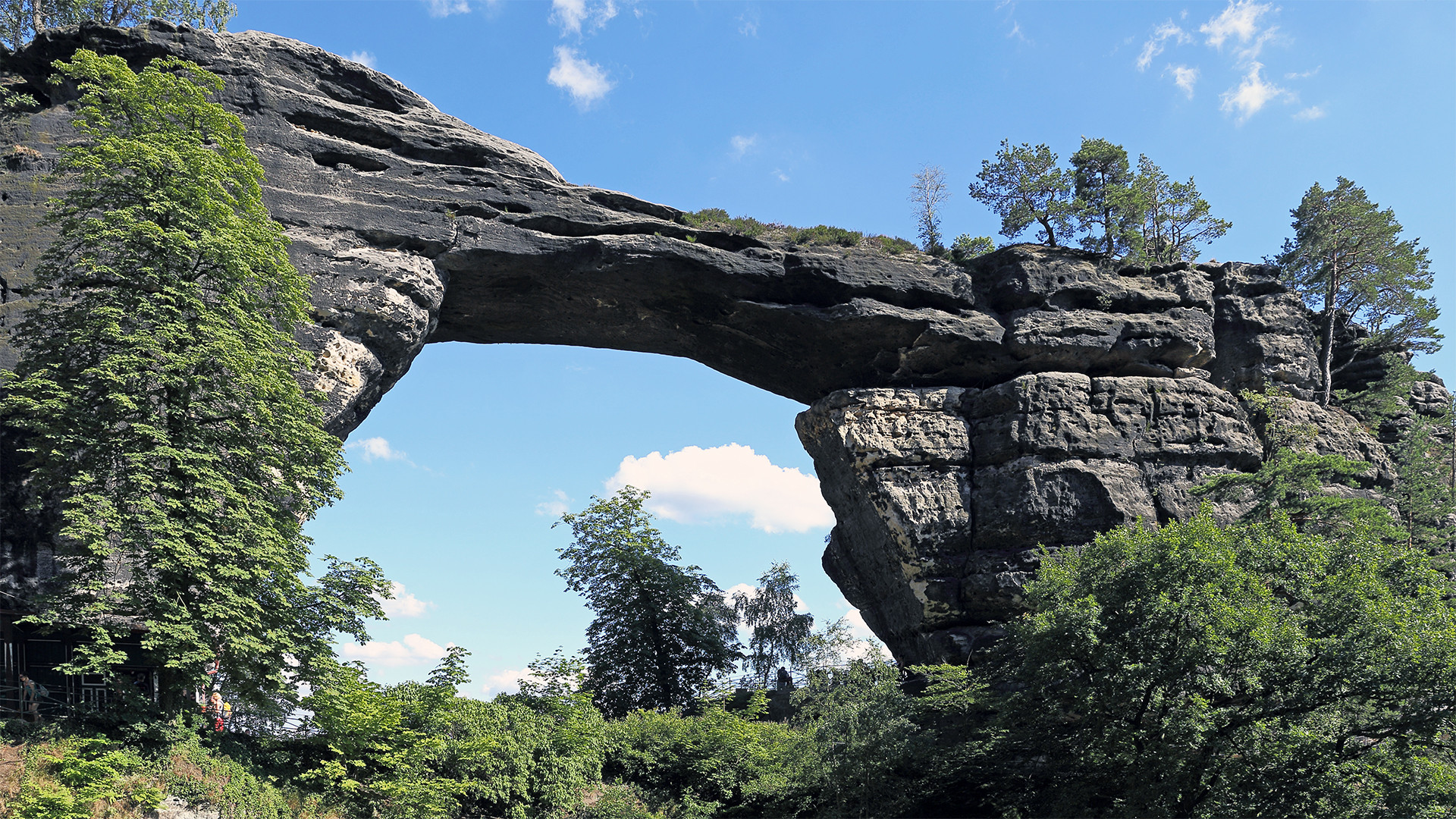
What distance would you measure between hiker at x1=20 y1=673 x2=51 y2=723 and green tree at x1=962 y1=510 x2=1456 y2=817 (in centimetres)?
1607

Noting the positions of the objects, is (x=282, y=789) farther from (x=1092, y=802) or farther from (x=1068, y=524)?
(x=1068, y=524)

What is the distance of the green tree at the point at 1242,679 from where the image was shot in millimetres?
13266

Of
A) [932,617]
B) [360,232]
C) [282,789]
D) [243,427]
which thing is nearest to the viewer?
[282,789]

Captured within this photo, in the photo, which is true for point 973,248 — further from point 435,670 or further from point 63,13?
point 63,13

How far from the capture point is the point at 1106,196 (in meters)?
25.9

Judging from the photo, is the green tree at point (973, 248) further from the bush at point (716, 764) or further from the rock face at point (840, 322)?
the bush at point (716, 764)

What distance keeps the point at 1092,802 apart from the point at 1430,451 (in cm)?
1873

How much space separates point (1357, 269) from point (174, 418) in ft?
107

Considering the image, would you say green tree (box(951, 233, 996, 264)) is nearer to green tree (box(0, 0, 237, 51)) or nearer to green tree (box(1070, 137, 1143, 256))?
green tree (box(1070, 137, 1143, 256))

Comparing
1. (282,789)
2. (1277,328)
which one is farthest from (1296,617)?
(282,789)

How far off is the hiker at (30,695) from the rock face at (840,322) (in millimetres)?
6807

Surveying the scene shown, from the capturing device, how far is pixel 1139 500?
2197cm

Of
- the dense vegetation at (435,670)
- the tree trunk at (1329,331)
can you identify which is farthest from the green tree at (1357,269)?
the dense vegetation at (435,670)

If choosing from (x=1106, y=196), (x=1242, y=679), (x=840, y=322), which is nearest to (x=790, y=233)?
(x=840, y=322)
